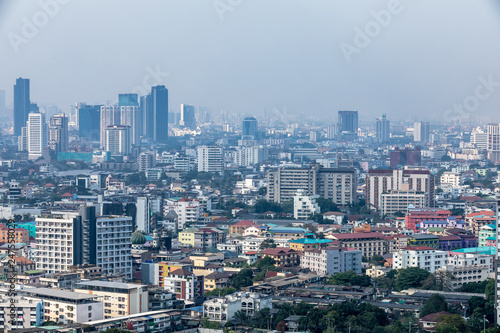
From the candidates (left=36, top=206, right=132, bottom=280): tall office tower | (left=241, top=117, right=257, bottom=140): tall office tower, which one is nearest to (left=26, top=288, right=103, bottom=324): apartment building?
(left=36, top=206, right=132, bottom=280): tall office tower

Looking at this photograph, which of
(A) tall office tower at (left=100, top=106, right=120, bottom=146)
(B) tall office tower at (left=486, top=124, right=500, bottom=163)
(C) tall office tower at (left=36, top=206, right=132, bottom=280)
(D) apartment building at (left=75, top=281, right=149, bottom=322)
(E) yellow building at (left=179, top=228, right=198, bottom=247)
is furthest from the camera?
(A) tall office tower at (left=100, top=106, right=120, bottom=146)

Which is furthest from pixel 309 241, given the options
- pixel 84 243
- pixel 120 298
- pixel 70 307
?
pixel 70 307

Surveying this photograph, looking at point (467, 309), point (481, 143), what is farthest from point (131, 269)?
point (481, 143)

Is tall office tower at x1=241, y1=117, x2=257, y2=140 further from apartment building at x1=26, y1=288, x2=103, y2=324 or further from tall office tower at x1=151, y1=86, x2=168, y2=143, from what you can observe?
apartment building at x1=26, y1=288, x2=103, y2=324

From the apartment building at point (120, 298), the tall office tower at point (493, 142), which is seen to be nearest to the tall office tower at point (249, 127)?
the tall office tower at point (493, 142)

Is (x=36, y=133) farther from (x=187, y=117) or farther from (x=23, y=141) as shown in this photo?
(x=187, y=117)

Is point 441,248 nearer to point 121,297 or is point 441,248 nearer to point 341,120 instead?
point 121,297
